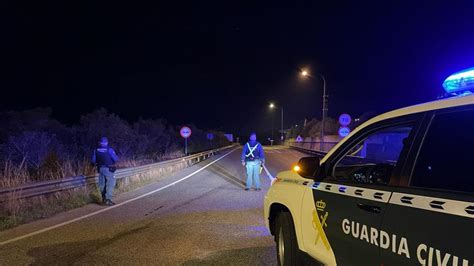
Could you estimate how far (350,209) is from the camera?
2998mm

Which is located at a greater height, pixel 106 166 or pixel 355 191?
pixel 355 191

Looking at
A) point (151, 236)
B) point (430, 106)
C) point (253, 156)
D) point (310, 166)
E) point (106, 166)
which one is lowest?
point (151, 236)

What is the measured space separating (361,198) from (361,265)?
48 centimetres

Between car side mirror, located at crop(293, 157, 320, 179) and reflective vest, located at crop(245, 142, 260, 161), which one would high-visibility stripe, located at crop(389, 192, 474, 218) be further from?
reflective vest, located at crop(245, 142, 260, 161)

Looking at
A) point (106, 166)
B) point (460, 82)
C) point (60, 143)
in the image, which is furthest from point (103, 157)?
point (60, 143)

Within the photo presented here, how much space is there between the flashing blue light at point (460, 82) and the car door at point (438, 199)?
60 centimetres

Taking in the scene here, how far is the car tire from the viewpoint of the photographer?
4105 mm

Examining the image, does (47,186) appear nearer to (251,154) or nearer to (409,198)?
(251,154)

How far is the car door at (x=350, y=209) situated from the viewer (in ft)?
8.78

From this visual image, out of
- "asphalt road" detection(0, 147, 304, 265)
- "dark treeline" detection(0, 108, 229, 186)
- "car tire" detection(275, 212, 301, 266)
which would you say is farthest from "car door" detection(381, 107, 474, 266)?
"dark treeline" detection(0, 108, 229, 186)

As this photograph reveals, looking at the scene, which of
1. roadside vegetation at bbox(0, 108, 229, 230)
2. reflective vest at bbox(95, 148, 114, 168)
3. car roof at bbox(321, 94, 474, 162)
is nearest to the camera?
car roof at bbox(321, 94, 474, 162)

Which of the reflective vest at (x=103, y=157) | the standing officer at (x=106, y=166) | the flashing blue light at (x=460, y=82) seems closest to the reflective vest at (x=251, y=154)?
the standing officer at (x=106, y=166)

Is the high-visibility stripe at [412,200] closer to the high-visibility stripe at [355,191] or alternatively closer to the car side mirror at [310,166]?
the high-visibility stripe at [355,191]

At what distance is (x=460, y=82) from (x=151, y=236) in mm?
5483
